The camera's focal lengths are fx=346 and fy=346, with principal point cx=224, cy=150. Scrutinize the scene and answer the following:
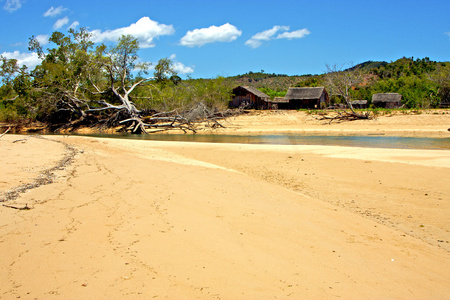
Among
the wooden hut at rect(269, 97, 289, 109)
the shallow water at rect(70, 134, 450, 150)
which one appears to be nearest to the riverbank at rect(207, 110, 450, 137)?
the shallow water at rect(70, 134, 450, 150)

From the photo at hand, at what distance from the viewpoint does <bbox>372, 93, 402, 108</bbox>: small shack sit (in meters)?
44.7

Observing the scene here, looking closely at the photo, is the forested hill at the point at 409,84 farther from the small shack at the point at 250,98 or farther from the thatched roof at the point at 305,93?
the small shack at the point at 250,98

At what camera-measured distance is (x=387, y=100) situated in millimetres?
45531

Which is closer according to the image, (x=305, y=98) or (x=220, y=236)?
(x=220, y=236)

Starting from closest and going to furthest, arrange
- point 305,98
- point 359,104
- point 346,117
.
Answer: point 346,117 → point 305,98 → point 359,104

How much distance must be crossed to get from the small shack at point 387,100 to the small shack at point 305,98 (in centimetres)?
727

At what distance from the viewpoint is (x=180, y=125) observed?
30.1 meters

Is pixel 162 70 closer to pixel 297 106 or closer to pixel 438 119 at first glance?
pixel 297 106

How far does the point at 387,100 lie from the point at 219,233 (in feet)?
154

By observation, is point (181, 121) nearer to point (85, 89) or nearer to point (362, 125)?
point (85, 89)

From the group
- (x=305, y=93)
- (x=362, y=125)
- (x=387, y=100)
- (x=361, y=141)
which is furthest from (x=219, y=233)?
(x=387, y=100)

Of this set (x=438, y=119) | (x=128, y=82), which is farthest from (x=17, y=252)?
(x=128, y=82)

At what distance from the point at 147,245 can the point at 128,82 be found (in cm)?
3317

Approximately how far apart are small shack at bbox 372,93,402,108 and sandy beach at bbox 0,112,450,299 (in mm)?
39827
